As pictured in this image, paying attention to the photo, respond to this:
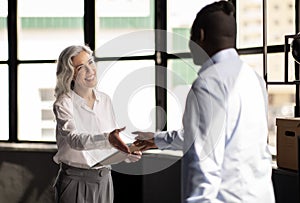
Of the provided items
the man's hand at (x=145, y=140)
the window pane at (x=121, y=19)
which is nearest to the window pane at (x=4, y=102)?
the window pane at (x=121, y=19)

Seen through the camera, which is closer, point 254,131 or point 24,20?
point 254,131

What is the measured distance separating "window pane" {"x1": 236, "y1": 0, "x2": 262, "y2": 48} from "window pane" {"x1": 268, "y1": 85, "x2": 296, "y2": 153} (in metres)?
0.37

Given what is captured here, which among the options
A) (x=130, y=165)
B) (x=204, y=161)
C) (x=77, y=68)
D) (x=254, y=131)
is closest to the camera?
(x=204, y=161)

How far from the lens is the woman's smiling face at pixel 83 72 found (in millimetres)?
2756

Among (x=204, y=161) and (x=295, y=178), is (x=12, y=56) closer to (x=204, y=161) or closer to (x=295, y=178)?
(x=295, y=178)

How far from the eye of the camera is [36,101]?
5055 mm

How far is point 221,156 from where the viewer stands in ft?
5.33

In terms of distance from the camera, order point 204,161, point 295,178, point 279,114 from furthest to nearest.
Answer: point 279,114
point 295,178
point 204,161

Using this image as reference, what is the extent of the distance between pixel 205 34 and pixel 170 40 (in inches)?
119

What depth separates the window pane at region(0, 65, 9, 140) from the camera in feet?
16.9

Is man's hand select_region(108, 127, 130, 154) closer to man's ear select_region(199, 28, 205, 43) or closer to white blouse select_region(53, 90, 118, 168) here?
white blouse select_region(53, 90, 118, 168)

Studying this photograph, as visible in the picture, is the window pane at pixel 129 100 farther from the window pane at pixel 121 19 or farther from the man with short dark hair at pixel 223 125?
the window pane at pixel 121 19

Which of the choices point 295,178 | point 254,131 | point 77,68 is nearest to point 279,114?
point 295,178

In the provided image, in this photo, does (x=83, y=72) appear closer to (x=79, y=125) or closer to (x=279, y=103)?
(x=79, y=125)
